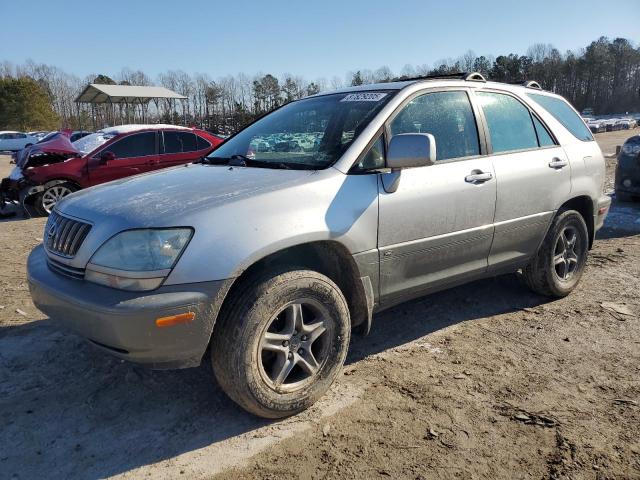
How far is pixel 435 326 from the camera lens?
160 inches

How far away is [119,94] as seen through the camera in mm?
32844

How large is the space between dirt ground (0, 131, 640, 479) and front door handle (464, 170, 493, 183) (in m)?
1.19

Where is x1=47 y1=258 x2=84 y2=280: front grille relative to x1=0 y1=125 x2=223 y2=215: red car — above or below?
below

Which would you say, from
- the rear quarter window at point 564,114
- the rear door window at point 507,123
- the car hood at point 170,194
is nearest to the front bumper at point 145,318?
the car hood at point 170,194

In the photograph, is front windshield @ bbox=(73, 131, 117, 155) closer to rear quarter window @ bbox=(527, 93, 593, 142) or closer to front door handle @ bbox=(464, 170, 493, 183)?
rear quarter window @ bbox=(527, 93, 593, 142)

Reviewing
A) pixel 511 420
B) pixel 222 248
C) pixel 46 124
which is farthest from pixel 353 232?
pixel 46 124

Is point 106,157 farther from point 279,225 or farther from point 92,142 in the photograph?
point 279,225

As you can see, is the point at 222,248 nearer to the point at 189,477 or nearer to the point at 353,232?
the point at 353,232

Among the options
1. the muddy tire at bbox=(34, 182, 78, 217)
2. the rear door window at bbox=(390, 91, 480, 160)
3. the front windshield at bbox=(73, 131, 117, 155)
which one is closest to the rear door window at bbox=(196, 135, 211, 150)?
the front windshield at bbox=(73, 131, 117, 155)

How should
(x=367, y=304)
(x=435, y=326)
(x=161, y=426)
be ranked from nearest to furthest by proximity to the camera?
(x=161, y=426), (x=367, y=304), (x=435, y=326)

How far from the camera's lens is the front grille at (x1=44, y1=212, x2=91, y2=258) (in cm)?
265

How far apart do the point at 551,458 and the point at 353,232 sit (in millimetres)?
→ 1506

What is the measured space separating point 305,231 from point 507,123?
2.23 meters

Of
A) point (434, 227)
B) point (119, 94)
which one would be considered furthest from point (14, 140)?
point (434, 227)
